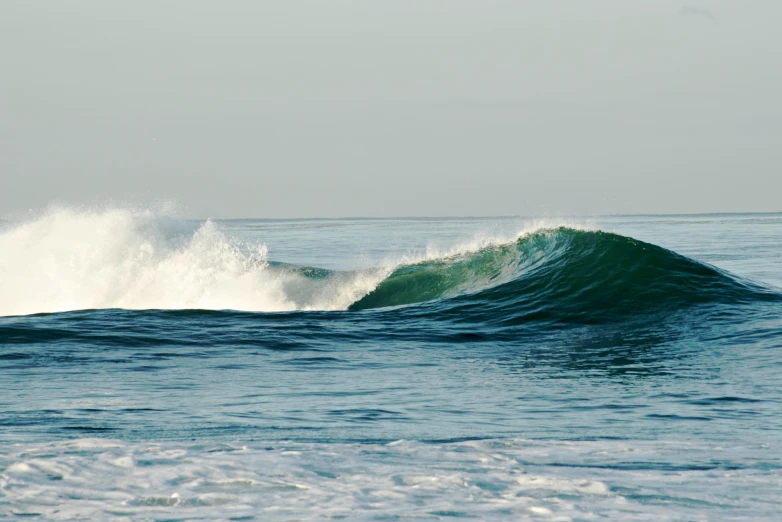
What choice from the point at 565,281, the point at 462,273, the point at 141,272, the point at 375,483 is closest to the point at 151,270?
the point at 141,272

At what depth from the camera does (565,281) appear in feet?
48.9

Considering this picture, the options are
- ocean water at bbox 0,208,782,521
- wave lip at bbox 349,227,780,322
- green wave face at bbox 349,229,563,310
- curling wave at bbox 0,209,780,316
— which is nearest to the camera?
ocean water at bbox 0,208,782,521

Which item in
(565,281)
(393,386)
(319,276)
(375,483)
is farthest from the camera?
(319,276)

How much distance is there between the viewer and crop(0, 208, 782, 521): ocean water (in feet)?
15.2

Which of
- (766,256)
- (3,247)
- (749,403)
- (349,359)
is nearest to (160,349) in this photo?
(349,359)

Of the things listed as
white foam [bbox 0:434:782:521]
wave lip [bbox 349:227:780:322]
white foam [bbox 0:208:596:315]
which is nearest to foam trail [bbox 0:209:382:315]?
white foam [bbox 0:208:596:315]

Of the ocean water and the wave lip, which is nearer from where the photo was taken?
the ocean water

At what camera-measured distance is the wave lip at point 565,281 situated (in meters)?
13.5

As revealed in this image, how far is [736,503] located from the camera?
14.4 feet

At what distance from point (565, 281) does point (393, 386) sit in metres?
7.42

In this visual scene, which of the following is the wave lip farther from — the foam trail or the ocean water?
the foam trail

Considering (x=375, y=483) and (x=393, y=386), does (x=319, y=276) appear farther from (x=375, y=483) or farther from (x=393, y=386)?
(x=375, y=483)

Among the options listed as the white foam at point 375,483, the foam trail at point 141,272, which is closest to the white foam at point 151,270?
the foam trail at point 141,272

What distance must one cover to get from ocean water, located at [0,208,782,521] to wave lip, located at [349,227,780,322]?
0.06 metres
